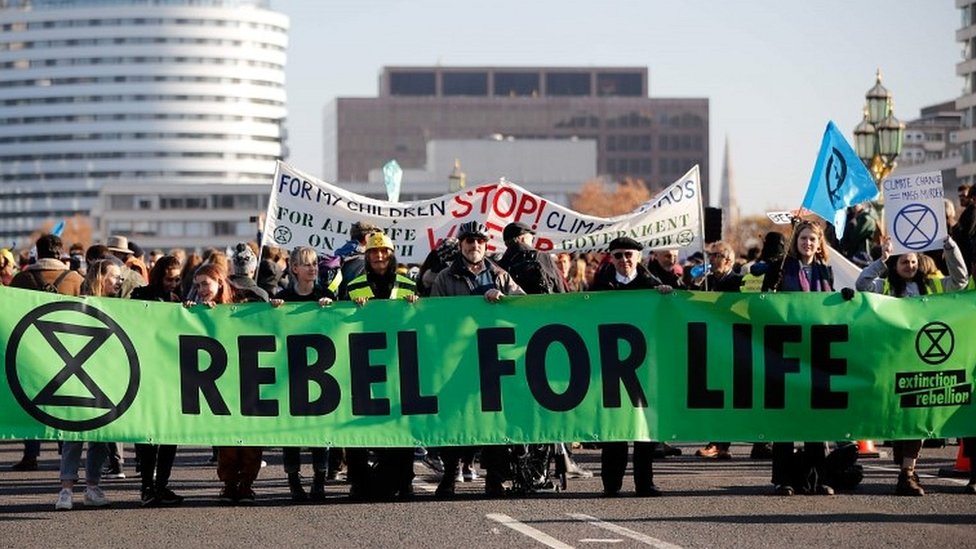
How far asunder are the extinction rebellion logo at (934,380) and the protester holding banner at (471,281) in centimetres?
286

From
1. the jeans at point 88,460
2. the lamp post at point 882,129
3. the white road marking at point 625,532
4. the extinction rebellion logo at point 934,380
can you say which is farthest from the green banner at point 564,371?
the lamp post at point 882,129

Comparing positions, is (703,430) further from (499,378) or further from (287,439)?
(287,439)

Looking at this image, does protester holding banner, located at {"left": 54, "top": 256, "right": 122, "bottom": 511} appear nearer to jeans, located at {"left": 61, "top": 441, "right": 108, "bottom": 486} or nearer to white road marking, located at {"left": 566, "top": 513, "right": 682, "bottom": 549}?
jeans, located at {"left": 61, "top": 441, "right": 108, "bottom": 486}

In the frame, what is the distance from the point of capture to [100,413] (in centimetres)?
1455

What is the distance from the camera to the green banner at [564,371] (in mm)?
14719

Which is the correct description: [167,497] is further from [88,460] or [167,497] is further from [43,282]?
[43,282]

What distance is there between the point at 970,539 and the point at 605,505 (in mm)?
2933

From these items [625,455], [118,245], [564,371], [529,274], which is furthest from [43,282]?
[625,455]

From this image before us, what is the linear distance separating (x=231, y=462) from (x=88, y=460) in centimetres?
103

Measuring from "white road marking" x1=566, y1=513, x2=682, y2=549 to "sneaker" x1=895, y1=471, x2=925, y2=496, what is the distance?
2666mm

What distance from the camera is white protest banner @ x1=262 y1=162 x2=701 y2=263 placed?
20.8 meters

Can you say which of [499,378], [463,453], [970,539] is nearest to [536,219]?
[463,453]

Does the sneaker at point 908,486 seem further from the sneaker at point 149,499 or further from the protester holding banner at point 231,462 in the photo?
the sneaker at point 149,499

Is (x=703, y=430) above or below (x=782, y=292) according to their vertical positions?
below
